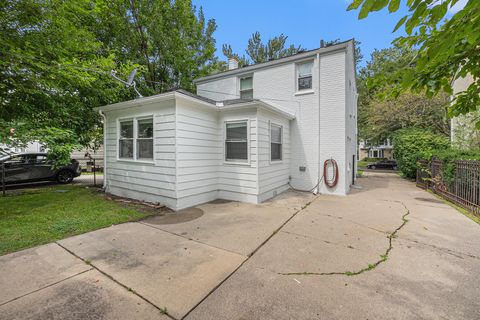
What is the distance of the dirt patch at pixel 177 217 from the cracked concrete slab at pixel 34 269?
1827mm

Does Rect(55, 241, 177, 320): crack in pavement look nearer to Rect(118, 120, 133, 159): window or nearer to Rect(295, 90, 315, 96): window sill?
Rect(118, 120, 133, 159): window

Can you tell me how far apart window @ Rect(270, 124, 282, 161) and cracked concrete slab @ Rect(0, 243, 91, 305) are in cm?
594

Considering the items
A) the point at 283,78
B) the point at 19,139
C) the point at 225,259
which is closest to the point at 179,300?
the point at 225,259

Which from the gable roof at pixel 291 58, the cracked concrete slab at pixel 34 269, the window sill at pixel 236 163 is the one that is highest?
the gable roof at pixel 291 58

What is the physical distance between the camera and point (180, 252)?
342 cm

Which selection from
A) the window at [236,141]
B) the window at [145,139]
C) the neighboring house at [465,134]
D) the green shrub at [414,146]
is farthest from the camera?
the green shrub at [414,146]

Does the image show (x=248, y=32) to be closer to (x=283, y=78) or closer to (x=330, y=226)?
(x=283, y=78)

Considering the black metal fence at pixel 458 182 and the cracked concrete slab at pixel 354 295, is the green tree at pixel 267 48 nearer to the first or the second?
the black metal fence at pixel 458 182

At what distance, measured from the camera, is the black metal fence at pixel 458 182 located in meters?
5.76

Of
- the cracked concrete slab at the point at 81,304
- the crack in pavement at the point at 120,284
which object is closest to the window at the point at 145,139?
the crack in pavement at the point at 120,284

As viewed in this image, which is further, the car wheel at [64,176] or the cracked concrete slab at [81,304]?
the car wheel at [64,176]

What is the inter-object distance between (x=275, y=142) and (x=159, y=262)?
5.77m

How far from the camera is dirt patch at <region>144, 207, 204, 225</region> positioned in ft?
16.4

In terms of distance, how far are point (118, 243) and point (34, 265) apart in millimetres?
1059
